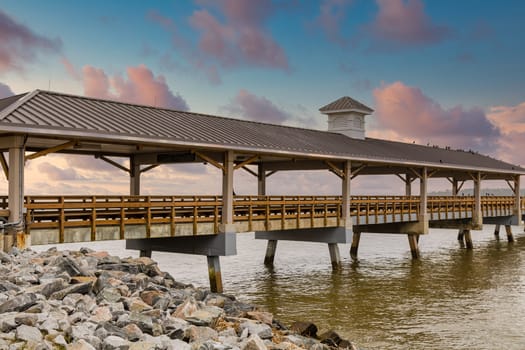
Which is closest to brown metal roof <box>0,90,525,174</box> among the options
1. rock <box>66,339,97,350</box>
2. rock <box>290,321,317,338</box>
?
rock <box>290,321,317,338</box>

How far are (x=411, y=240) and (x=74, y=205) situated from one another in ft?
76.2

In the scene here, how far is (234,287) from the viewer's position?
25594mm

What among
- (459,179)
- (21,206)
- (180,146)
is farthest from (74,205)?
(459,179)

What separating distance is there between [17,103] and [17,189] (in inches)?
118

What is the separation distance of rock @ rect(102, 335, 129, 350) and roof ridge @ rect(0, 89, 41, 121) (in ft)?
27.0

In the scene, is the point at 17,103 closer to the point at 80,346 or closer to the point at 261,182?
the point at 80,346

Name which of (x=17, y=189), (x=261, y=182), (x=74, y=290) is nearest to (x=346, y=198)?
(x=261, y=182)

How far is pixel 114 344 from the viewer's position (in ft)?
30.6

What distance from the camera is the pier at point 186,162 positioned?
17031 millimetres

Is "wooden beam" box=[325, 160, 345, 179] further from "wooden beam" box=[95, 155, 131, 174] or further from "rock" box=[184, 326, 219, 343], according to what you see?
"rock" box=[184, 326, 219, 343]

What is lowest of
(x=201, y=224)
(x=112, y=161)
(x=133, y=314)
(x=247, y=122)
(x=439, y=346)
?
(x=439, y=346)

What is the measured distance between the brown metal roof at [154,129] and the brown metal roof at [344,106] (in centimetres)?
703

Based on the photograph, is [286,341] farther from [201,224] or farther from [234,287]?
[234,287]

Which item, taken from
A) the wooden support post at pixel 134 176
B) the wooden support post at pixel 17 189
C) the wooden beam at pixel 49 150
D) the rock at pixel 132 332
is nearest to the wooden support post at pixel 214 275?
the wooden support post at pixel 134 176
